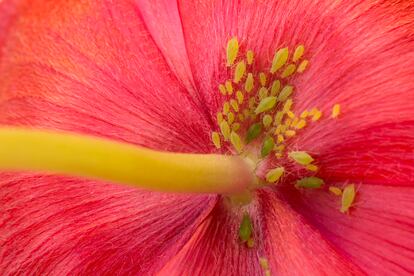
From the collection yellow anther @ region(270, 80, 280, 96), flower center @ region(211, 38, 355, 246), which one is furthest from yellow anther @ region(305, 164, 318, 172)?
yellow anther @ region(270, 80, 280, 96)

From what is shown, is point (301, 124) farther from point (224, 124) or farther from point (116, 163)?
point (116, 163)

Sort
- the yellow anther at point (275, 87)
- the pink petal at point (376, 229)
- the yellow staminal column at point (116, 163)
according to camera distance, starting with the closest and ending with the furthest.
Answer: the yellow staminal column at point (116, 163), the pink petal at point (376, 229), the yellow anther at point (275, 87)

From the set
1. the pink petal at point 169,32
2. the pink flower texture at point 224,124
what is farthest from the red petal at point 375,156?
the pink petal at point 169,32

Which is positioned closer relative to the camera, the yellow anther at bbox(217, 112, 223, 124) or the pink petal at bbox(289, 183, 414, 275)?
the pink petal at bbox(289, 183, 414, 275)

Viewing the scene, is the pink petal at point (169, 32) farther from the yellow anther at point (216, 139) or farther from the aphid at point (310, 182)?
the aphid at point (310, 182)

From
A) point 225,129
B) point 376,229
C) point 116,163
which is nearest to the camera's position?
point 116,163

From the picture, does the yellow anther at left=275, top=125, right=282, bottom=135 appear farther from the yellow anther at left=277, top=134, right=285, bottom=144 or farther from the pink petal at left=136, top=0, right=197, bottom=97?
the pink petal at left=136, top=0, right=197, bottom=97

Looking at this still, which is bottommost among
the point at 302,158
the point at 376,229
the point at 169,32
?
the point at 376,229

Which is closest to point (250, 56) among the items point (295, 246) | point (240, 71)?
point (240, 71)
